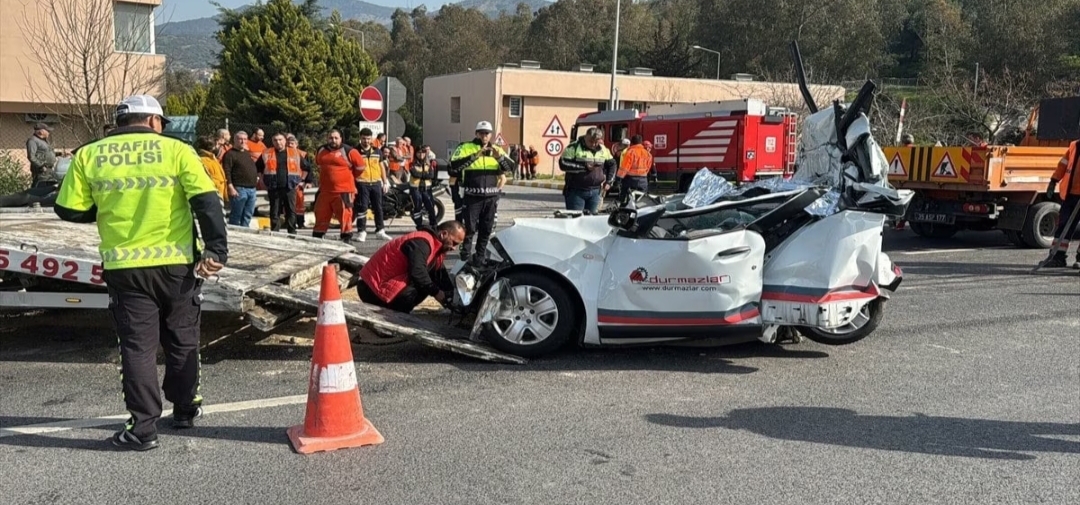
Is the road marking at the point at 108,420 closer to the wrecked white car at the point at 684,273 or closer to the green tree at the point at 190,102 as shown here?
the wrecked white car at the point at 684,273

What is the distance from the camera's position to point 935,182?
1237 cm

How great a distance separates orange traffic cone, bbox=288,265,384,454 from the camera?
416 centimetres

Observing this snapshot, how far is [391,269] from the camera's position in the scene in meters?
6.37

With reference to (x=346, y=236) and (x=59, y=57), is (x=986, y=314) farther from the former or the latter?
(x=59, y=57)

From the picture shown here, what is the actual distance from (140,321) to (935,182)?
11258 mm

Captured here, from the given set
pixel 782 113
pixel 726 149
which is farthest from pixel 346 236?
pixel 782 113

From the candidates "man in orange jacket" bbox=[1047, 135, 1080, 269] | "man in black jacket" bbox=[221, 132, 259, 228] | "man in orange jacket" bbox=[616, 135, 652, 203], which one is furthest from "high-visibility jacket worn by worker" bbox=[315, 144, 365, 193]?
"man in orange jacket" bbox=[1047, 135, 1080, 269]

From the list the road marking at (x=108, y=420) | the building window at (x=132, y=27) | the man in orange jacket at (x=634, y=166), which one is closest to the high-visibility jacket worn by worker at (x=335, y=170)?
the man in orange jacket at (x=634, y=166)

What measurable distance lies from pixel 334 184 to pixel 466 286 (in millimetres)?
5783

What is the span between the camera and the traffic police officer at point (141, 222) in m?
4.07

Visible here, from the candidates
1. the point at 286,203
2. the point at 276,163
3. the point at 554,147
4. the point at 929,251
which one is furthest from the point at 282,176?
the point at 929,251

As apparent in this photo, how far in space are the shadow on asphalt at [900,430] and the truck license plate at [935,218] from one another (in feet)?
27.1

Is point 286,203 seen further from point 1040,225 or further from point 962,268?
point 1040,225

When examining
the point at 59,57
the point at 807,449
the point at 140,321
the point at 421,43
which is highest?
the point at 421,43
